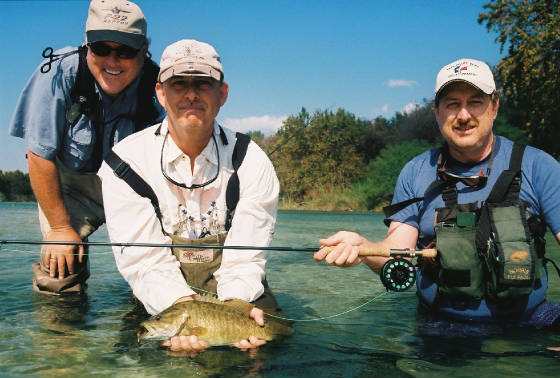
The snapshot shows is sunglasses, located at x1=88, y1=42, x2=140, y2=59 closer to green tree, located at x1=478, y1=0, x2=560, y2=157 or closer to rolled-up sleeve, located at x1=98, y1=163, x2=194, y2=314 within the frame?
rolled-up sleeve, located at x1=98, y1=163, x2=194, y2=314

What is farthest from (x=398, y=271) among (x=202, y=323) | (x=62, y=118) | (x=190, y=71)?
(x=62, y=118)

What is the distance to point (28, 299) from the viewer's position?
5.84 metres

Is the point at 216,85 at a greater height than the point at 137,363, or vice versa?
the point at 216,85

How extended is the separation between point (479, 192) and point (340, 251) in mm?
1250

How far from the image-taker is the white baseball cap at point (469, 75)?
4102 millimetres

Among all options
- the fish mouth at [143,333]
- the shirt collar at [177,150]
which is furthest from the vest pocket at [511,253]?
the fish mouth at [143,333]

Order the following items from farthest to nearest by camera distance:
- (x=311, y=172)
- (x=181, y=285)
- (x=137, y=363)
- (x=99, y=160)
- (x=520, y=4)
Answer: (x=311, y=172), (x=520, y=4), (x=99, y=160), (x=181, y=285), (x=137, y=363)

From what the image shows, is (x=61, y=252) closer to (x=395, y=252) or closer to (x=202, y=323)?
(x=202, y=323)

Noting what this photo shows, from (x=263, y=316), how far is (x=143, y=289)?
3.00ft

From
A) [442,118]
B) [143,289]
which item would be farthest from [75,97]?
[442,118]

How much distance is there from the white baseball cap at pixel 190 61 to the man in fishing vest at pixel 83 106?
104 cm

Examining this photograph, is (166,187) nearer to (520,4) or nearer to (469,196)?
(469,196)

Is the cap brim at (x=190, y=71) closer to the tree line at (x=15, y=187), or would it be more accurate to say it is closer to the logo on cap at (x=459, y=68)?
the logo on cap at (x=459, y=68)

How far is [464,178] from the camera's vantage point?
14.0 feet
